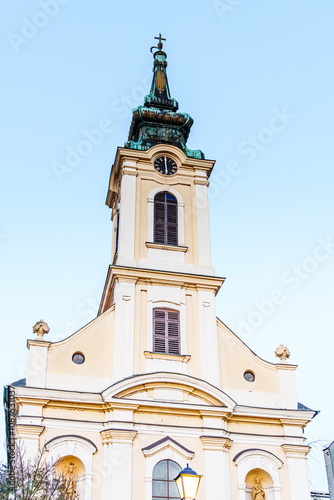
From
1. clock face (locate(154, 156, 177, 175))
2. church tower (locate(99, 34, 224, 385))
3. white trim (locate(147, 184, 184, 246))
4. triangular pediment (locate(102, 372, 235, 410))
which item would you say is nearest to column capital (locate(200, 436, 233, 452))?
triangular pediment (locate(102, 372, 235, 410))

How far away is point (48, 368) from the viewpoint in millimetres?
21641

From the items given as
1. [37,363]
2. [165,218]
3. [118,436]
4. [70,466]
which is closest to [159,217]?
[165,218]

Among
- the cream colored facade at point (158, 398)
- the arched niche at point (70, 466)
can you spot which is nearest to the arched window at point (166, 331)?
the cream colored facade at point (158, 398)

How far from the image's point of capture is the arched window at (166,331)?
74.9ft

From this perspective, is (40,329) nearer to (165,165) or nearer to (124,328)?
(124,328)

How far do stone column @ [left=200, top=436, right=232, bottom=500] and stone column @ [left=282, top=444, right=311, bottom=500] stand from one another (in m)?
1.95

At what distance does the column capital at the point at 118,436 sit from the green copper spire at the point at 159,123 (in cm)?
1119

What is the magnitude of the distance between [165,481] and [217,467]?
1.62 m

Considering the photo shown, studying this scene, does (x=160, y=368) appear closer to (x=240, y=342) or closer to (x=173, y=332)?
(x=173, y=332)

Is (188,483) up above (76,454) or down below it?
below

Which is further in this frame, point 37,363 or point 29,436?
point 37,363

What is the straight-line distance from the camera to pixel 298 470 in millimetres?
21672

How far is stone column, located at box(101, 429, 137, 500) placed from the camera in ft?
65.1

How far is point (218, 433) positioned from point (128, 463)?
9.74 feet
